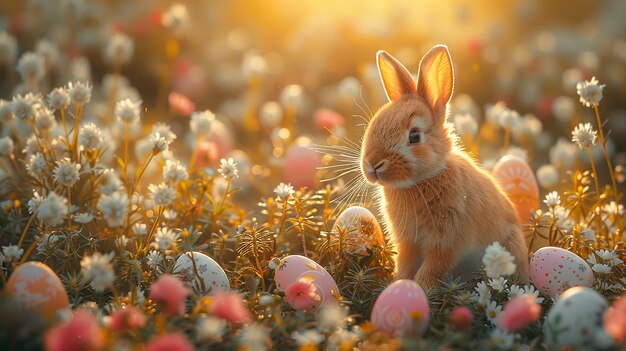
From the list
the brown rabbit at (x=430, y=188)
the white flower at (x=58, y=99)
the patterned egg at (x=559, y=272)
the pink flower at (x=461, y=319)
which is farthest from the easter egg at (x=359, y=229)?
the white flower at (x=58, y=99)

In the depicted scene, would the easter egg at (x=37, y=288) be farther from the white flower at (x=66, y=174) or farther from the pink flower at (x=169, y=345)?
the pink flower at (x=169, y=345)

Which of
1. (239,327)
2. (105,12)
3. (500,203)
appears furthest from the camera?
(105,12)

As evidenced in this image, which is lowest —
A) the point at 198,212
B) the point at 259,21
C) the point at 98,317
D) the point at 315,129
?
the point at 98,317

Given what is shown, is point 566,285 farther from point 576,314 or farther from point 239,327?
point 239,327

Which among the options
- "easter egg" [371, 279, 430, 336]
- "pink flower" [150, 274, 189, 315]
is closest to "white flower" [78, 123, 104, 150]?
"pink flower" [150, 274, 189, 315]

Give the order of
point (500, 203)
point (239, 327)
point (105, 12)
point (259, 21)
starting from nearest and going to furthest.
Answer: point (239, 327) < point (500, 203) < point (105, 12) < point (259, 21)

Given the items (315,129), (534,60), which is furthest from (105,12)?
(534,60)

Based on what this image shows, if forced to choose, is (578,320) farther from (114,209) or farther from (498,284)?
(114,209)

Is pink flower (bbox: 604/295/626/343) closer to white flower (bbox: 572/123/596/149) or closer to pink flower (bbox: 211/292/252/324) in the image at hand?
pink flower (bbox: 211/292/252/324)
